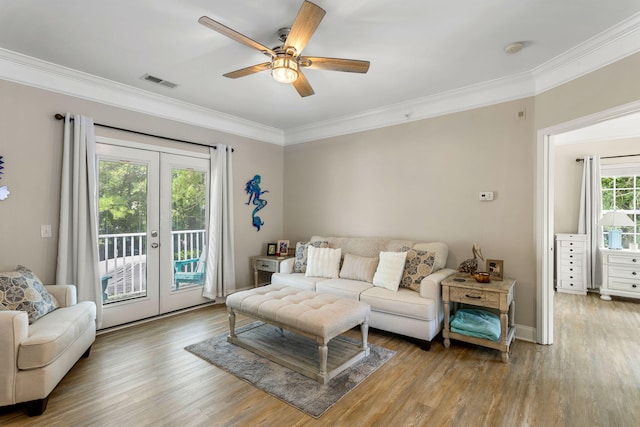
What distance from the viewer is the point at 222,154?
4547 mm

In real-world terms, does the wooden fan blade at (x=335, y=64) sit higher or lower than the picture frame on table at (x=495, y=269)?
higher

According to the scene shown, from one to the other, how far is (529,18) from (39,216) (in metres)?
4.62

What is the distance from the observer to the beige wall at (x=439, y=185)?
3.35 metres

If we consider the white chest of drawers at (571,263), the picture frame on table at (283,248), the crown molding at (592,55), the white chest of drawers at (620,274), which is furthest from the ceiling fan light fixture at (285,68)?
the white chest of drawers at (620,274)

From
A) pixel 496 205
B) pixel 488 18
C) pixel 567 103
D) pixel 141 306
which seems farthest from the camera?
pixel 141 306

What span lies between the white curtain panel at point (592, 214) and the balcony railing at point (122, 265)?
265 inches

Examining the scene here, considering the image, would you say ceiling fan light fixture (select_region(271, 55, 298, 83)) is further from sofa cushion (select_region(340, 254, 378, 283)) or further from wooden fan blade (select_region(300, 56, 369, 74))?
sofa cushion (select_region(340, 254, 378, 283))

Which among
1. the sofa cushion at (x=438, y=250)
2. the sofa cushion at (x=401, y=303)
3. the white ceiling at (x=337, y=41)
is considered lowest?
the sofa cushion at (x=401, y=303)

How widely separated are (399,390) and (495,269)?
1707mm

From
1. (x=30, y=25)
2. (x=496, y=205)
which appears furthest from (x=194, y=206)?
(x=496, y=205)

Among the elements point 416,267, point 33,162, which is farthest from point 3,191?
point 416,267

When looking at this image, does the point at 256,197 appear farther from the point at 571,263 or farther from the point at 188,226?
the point at 571,263

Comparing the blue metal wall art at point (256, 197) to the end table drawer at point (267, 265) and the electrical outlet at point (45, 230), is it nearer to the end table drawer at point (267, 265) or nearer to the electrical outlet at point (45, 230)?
the end table drawer at point (267, 265)

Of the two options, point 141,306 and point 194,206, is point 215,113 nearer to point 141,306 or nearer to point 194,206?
point 194,206
